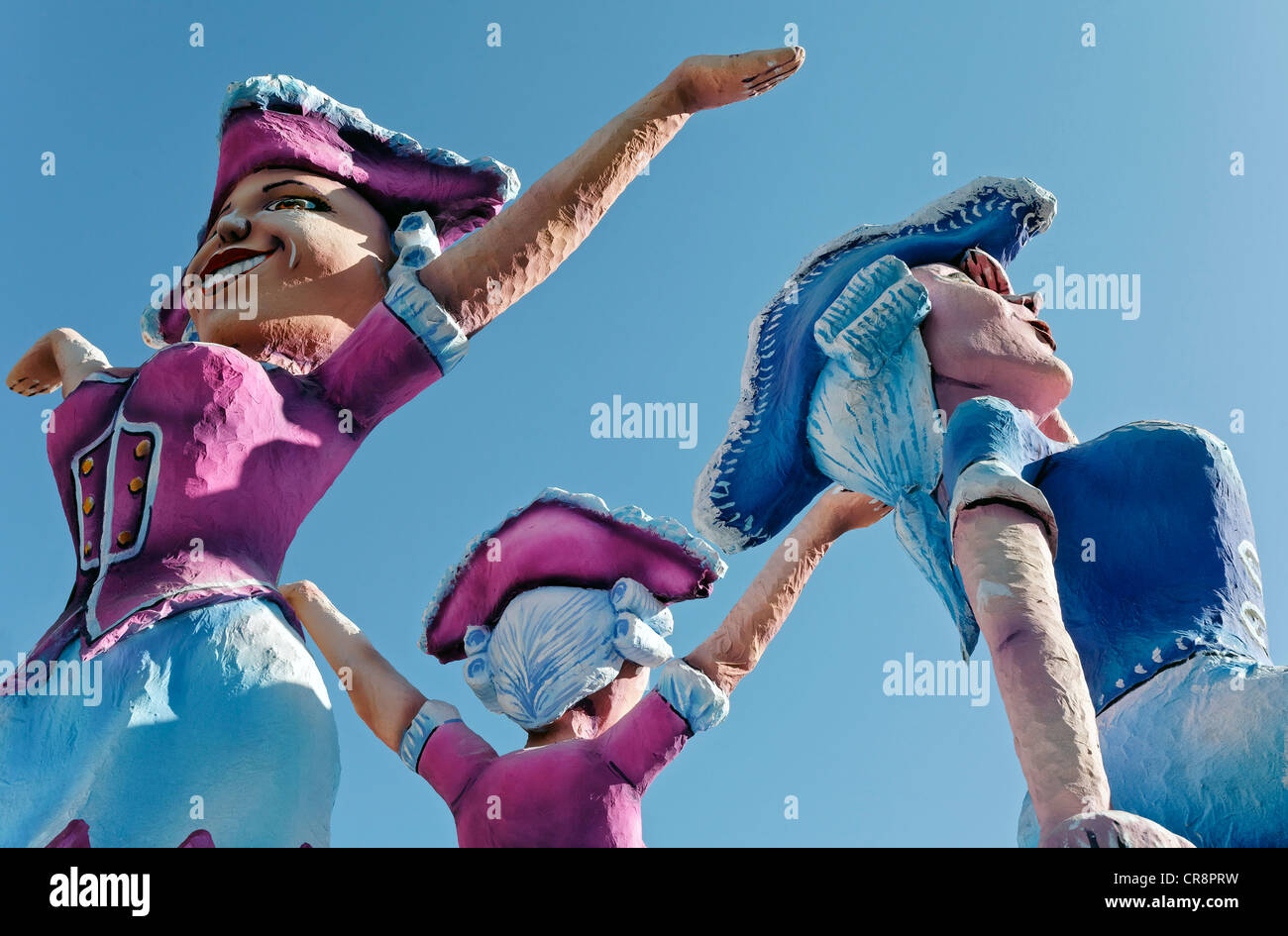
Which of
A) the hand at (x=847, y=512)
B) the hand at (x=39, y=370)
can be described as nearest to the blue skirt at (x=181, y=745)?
the hand at (x=39, y=370)

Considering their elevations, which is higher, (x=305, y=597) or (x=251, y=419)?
(x=251, y=419)

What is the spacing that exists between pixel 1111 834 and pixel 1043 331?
4.62 ft

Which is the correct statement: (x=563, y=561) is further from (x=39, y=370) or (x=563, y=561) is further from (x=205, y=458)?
(x=39, y=370)

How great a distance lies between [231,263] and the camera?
318 centimetres

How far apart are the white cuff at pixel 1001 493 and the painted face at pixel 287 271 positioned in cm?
146

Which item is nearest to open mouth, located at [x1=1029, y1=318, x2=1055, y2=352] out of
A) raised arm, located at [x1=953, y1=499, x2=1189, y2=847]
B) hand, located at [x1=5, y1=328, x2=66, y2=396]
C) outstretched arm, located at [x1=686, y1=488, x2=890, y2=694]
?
outstretched arm, located at [x1=686, y1=488, x2=890, y2=694]

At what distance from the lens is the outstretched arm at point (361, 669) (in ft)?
9.84

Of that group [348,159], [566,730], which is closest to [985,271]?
[566,730]

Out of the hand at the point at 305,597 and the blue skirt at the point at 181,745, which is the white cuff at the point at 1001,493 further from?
the hand at the point at 305,597
